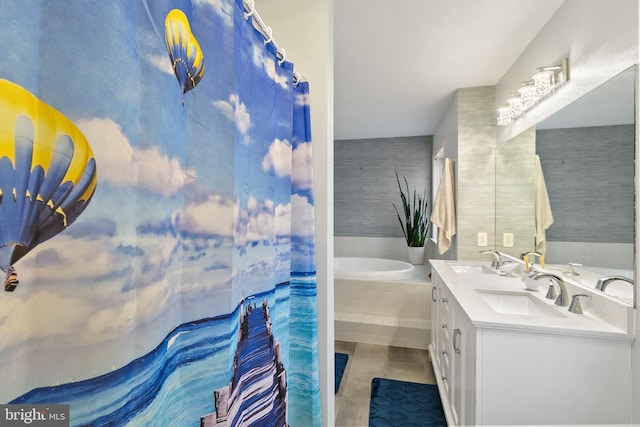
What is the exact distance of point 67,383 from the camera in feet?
1.18

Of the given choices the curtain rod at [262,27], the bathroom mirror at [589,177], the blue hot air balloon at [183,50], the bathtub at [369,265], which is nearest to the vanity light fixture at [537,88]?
the bathroom mirror at [589,177]

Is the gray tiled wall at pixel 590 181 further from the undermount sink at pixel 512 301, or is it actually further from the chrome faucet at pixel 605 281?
the undermount sink at pixel 512 301

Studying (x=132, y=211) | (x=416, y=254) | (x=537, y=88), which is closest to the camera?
(x=132, y=211)

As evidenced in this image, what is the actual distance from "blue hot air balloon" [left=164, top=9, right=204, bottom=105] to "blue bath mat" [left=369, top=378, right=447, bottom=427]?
84.8 inches

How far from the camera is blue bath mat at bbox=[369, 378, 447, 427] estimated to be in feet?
6.33

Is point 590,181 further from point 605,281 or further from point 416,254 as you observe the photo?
point 416,254

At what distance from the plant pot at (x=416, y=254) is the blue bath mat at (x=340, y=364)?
2.09 meters

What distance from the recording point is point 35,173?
1.10ft

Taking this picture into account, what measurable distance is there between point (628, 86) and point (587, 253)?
78 centimetres

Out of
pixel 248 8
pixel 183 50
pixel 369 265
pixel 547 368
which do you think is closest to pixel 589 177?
pixel 547 368

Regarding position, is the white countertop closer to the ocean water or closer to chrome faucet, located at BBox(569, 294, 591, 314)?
chrome faucet, located at BBox(569, 294, 591, 314)

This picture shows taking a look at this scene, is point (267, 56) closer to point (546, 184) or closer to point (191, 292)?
point (191, 292)

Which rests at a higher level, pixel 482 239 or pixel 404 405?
pixel 482 239

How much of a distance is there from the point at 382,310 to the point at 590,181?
86.3 inches
